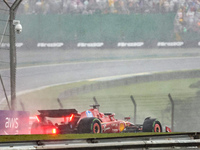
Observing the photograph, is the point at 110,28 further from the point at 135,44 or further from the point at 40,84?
the point at 40,84

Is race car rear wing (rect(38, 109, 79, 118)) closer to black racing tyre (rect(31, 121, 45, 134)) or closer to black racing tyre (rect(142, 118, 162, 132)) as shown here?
black racing tyre (rect(31, 121, 45, 134))

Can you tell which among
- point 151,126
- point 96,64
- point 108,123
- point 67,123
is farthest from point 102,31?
point 67,123

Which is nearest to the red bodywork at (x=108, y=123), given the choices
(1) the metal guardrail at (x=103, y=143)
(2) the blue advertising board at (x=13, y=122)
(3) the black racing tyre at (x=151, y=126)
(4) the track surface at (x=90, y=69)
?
(3) the black racing tyre at (x=151, y=126)

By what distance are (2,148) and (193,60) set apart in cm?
1292

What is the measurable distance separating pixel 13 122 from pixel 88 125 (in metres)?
1.57

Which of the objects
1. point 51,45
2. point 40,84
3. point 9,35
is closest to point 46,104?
point 40,84

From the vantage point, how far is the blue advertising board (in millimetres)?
11578

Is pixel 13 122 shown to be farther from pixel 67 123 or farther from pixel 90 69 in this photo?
pixel 90 69

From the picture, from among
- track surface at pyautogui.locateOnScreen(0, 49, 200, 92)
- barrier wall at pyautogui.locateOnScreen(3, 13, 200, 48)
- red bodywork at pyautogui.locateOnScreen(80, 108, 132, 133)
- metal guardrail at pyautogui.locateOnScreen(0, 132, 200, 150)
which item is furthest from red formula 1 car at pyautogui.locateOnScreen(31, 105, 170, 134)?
barrier wall at pyautogui.locateOnScreen(3, 13, 200, 48)

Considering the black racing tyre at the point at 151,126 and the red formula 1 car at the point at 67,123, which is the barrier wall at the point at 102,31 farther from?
the red formula 1 car at the point at 67,123

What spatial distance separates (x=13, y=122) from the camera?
1179cm

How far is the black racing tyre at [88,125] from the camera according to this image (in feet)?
38.4

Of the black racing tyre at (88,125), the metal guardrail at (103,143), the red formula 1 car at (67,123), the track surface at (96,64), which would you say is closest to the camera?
the metal guardrail at (103,143)

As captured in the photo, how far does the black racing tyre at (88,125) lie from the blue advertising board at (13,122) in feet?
4.11
